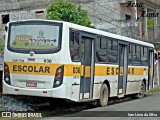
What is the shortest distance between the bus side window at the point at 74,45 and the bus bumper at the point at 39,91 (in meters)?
1.24

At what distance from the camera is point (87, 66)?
13383 mm

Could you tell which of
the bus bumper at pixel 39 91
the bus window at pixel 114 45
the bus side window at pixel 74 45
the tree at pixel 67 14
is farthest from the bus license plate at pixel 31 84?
the tree at pixel 67 14

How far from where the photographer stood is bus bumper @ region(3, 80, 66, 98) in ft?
38.2

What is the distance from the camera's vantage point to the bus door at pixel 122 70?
16625 mm

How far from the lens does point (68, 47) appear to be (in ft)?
39.4

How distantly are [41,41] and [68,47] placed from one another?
0.94m

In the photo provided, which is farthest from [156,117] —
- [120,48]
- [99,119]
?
[120,48]

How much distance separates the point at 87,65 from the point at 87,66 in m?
0.04

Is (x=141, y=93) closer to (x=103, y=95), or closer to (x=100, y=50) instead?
(x=103, y=95)

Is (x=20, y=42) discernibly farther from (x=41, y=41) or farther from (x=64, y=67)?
(x=64, y=67)

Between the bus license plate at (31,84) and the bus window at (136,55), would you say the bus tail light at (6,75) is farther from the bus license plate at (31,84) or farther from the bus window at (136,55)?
the bus window at (136,55)

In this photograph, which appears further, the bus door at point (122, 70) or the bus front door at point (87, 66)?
the bus door at point (122, 70)

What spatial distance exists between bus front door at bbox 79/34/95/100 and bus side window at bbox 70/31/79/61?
397mm

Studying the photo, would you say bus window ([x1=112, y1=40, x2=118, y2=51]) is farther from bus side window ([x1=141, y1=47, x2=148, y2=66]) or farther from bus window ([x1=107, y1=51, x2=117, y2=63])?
bus side window ([x1=141, y1=47, x2=148, y2=66])
